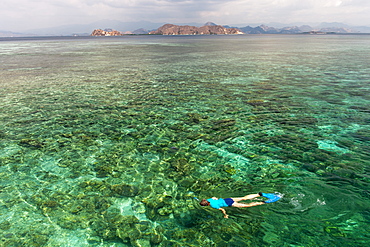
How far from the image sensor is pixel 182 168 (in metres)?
11.0

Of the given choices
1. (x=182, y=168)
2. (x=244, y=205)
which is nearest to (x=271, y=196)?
(x=244, y=205)

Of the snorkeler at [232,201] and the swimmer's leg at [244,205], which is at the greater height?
the snorkeler at [232,201]

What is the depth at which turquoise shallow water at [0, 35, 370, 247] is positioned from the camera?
7426 millimetres

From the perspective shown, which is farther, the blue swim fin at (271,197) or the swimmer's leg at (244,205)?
the blue swim fin at (271,197)

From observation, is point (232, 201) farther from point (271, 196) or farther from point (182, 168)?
point (182, 168)

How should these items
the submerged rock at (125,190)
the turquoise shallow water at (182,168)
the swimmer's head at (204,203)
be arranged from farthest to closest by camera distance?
the submerged rock at (125,190) → the swimmer's head at (204,203) → the turquoise shallow water at (182,168)

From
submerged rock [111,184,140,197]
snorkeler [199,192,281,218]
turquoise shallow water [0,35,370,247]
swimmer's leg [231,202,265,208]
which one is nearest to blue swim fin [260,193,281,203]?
snorkeler [199,192,281,218]

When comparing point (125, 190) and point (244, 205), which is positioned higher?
point (244, 205)

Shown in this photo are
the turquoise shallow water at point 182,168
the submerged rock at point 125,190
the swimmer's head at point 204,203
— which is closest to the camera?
the turquoise shallow water at point 182,168

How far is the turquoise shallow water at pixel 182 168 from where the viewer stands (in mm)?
7426

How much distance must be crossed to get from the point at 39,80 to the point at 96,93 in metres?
12.3

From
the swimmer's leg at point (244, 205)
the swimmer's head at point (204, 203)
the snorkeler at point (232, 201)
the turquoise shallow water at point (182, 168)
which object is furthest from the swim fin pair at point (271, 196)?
the swimmer's head at point (204, 203)

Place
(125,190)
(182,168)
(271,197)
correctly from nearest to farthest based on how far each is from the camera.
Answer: (271,197) → (125,190) → (182,168)

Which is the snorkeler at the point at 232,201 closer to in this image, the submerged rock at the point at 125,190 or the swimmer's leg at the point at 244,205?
the swimmer's leg at the point at 244,205
